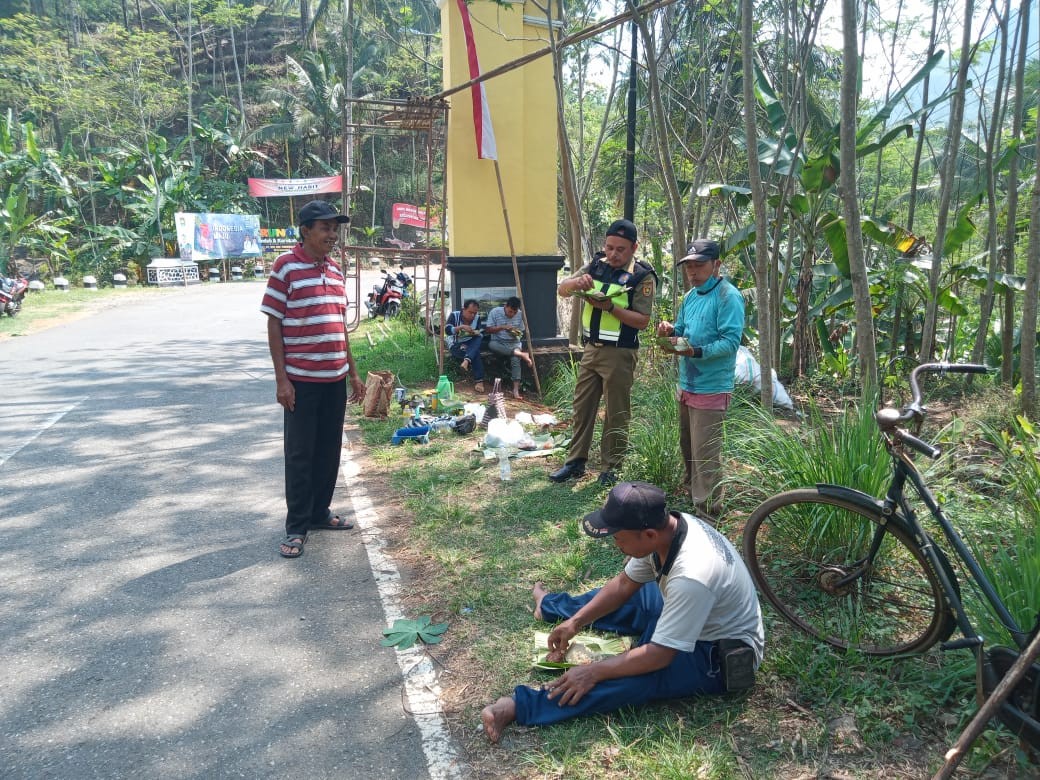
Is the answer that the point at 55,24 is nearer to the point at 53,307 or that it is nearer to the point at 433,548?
the point at 53,307

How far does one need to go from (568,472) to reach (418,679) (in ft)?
8.50

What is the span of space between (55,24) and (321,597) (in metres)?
51.6

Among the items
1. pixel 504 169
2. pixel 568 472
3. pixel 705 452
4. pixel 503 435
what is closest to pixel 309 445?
pixel 568 472

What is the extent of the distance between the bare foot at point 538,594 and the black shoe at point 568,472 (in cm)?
169

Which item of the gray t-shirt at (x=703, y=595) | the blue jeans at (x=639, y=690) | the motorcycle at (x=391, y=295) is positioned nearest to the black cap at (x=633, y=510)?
the gray t-shirt at (x=703, y=595)

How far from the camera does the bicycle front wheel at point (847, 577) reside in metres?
3.14

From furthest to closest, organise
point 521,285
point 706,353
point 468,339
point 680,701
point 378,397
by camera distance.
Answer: point 521,285 < point 468,339 < point 378,397 < point 706,353 < point 680,701

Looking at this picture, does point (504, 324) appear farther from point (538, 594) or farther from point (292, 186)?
point (292, 186)

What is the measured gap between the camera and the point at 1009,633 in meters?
2.67

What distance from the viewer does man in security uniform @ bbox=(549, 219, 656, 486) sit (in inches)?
202

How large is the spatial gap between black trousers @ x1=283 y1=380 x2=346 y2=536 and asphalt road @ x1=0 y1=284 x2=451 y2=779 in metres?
0.27

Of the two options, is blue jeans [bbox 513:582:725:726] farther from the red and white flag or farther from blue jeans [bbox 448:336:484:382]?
the red and white flag

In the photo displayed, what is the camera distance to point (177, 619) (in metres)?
3.75

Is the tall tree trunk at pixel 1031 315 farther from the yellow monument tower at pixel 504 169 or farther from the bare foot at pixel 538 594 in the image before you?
the yellow monument tower at pixel 504 169
